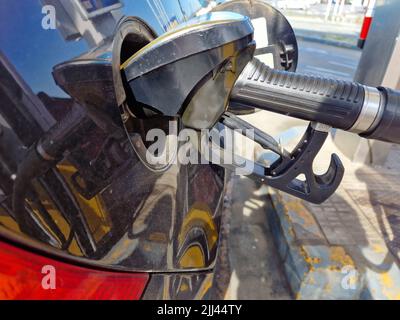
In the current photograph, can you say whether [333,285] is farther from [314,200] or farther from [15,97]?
[15,97]

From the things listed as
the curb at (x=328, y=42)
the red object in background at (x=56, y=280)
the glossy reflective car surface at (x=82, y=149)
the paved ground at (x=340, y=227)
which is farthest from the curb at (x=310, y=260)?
the curb at (x=328, y=42)

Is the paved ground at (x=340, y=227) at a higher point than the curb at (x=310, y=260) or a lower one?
lower

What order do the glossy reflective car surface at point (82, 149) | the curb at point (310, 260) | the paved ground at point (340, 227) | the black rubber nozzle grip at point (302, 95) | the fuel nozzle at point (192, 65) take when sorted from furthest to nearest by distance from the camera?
the paved ground at point (340, 227), the curb at point (310, 260), the black rubber nozzle grip at point (302, 95), the fuel nozzle at point (192, 65), the glossy reflective car surface at point (82, 149)

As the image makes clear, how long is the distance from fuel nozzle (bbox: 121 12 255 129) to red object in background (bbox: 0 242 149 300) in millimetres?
349

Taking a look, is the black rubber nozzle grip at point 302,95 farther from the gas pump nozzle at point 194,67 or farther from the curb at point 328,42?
the curb at point 328,42

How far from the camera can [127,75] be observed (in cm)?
60

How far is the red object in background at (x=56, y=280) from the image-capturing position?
471mm

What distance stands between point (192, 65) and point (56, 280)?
1.51ft

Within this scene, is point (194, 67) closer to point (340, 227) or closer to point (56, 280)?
point (56, 280)

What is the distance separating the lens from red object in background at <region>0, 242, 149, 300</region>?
471mm

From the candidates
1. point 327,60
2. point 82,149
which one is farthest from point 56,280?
point 327,60

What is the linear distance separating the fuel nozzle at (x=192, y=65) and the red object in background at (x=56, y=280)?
1.14 ft

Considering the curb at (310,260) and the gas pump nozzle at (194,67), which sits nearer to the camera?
the gas pump nozzle at (194,67)
